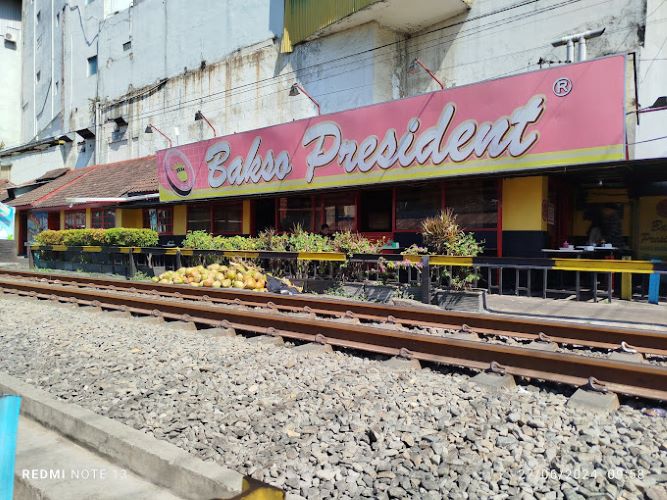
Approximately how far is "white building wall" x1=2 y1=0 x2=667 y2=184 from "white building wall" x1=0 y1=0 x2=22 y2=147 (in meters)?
6.00

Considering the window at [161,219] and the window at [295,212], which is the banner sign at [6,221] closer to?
the window at [161,219]

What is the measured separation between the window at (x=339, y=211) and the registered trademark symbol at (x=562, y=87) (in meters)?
6.62

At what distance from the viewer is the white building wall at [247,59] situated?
14.8 m


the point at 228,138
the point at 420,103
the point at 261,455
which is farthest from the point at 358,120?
the point at 261,455

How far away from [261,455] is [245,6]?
77.2 ft

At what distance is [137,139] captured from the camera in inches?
1151

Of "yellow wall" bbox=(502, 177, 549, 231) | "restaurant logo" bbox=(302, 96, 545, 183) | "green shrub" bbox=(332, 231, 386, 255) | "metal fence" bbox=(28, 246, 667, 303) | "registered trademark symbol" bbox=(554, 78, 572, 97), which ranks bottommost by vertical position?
"metal fence" bbox=(28, 246, 667, 303)

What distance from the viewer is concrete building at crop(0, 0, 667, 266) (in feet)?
44.0

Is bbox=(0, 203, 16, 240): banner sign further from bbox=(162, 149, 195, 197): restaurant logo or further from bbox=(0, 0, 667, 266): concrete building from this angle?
bbox=(162, 149, 195, 197): restaurant logo

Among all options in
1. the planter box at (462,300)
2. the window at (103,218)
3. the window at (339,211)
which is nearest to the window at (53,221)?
the window at (103,218)

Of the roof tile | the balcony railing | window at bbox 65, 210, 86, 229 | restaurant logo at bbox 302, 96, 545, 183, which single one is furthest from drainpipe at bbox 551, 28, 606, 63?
window at bbox 65, 210, 86, 229

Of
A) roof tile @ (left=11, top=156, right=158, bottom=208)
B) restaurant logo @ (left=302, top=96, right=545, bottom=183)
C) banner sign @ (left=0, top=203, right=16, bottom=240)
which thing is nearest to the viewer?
restaurant logo @ (left=302, top=96, right=545, bottom=183)

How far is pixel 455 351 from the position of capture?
5289 millimetres

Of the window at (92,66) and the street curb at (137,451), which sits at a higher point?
the window at (92,66)
